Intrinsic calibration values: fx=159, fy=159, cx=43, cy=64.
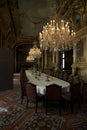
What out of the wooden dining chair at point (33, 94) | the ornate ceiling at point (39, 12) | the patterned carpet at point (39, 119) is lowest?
the patterned carpet at point (39, 119)

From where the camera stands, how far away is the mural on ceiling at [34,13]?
32.5ft

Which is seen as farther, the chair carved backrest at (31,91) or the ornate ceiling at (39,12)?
the ornate ceiling at (39,12)

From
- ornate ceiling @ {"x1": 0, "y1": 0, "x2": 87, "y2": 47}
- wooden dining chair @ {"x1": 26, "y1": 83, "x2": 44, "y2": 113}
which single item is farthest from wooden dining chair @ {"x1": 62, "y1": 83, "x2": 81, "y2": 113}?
ornate ceiling @ {"x1": 0, "y1": 0, "x2": 87, "y2": 47}

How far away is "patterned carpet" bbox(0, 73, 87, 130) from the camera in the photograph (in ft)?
12.3

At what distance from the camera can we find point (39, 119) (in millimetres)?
4211

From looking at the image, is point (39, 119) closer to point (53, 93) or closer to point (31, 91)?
point (53, 93)

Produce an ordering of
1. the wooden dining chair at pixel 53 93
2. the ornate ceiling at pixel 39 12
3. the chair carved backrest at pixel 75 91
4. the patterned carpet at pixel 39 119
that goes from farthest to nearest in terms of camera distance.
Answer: the ornate ceiling at pixel 39 12
the chair carved backrest at pixel 75 91
the wooden dining chair at pixel 53 93
the patterned carpet at pixel 39 119

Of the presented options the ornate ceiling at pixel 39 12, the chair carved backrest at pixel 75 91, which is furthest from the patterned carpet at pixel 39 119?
the ornate ceiling at pixel 39 12

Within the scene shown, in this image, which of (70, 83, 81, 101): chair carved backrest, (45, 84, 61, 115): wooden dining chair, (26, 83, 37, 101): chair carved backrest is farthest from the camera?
(26, 83, 37, 101): chair carved backrest

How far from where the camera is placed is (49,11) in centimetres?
1084

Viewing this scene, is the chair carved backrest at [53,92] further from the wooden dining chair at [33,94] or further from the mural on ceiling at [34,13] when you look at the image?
the mural on ceiling at [34,13]

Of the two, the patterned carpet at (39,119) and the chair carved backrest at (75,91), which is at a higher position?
the chair carved backrest at (75,91)

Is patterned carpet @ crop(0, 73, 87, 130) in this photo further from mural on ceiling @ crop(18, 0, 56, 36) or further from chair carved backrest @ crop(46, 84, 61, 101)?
mural on ceiling @ crop(18, 0, 56, 36)

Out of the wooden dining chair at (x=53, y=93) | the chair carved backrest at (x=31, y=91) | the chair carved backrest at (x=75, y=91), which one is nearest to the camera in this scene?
the wooden dining chair at (x=53, y=93)
